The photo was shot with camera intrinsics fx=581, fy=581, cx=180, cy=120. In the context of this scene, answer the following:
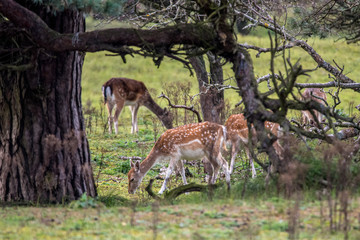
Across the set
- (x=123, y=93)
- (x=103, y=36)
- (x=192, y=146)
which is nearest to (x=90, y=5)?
(x=103, y=36)

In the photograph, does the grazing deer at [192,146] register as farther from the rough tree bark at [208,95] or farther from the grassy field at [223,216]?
the grassy field at [223,216]

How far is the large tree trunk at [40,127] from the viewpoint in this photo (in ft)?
26.7

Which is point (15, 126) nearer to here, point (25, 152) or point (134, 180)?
point (25, 152)

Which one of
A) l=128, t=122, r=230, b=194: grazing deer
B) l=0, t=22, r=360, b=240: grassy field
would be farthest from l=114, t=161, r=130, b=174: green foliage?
l=0, t=22, r=360, b=240: grassy field

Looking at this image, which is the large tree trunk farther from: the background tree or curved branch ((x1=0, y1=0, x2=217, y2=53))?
curved branch ((x1=0, y1=0, x2=217, y2=53))

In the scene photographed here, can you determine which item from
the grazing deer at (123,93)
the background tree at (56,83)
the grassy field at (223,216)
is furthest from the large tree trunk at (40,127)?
the grazing deer at (123,93)

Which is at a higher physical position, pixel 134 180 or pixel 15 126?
pixel 15 126

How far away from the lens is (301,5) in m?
11.8

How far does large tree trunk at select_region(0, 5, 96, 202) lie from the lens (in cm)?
814

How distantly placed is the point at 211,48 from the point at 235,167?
228 inches

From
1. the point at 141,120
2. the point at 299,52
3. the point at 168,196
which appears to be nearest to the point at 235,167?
the point at 168,196

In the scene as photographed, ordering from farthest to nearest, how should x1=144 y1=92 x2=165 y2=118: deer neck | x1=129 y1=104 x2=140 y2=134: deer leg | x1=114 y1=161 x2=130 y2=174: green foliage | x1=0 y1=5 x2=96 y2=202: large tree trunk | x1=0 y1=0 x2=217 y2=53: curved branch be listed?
x1=144 y1=92 x2=165 y2=118: deer neck, x1=129 y1=104 x2=140 y2=134: deer leg, x1=114 y1=161 x2=130 y2=174: green foliage, x1=0 y1=5 x2=96 y2=202: large tree trunk, x1=0 y1=0 x2=217 y2=53: curved branch

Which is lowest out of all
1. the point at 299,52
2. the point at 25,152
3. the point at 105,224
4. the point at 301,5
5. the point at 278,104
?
the point at 105,224

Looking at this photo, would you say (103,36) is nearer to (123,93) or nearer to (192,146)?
(192,146)
